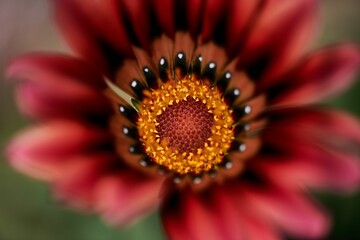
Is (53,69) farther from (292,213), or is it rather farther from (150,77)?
(292,213)

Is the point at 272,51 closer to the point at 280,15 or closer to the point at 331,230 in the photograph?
the point at 280,15

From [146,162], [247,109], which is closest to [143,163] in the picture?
[146,162]

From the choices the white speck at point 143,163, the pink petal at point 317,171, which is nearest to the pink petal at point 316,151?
the pink petal at point 317,171

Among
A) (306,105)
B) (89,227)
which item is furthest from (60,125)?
(306,105)

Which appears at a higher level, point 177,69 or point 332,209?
point 177,69

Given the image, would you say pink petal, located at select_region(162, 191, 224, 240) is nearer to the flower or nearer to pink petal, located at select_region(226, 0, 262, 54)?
the flower

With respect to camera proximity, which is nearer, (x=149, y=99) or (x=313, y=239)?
(x=313, y=239)
